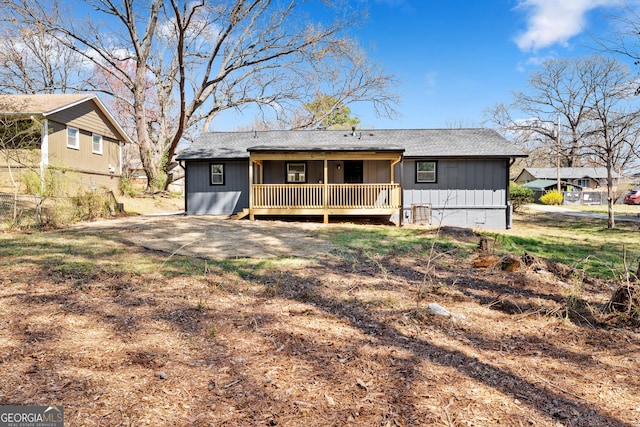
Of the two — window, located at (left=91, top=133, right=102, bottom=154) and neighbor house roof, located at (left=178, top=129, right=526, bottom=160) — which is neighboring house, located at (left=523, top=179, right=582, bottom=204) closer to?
neighbor house roof, located at (left=178, top=129, right=526, bottom=160)

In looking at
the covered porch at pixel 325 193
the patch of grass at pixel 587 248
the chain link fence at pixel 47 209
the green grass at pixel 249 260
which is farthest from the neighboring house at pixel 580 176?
the chain link fence at pixel 47 209

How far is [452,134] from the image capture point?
17312 millimetres

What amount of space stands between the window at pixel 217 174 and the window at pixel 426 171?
8.49m

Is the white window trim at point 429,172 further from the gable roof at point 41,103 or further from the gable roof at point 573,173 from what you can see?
the gable roof at point 573,173

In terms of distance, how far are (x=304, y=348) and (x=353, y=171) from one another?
1287cm

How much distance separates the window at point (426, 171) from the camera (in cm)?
1526

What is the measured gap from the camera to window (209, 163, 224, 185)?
15727mm

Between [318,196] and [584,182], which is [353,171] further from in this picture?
[584,182]

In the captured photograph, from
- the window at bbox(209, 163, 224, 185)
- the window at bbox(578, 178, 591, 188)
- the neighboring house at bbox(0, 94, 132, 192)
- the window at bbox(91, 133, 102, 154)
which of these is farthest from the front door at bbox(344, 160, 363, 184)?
the window at bbox(578, 178, 591, 188)

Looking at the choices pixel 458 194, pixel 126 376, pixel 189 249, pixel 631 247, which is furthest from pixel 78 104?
pixel 631 247

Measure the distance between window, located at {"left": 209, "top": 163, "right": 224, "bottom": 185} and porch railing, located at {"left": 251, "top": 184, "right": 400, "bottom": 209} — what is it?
2464mm

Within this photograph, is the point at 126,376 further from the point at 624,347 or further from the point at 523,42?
the point at 523,42

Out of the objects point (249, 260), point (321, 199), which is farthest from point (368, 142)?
point (249, 260)

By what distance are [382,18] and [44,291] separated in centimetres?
1935
